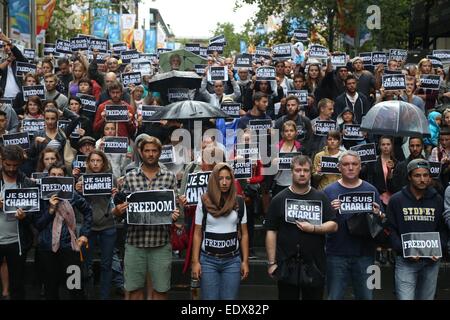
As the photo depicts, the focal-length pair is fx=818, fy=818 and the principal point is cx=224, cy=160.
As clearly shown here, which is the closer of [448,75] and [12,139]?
[12,139]

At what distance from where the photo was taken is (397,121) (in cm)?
1070

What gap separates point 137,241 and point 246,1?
913 inches

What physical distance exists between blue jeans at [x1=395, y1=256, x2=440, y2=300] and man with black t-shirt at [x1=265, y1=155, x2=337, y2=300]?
0.78m

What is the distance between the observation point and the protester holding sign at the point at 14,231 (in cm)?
878

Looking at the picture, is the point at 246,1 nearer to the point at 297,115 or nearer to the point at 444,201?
the point at 297,115

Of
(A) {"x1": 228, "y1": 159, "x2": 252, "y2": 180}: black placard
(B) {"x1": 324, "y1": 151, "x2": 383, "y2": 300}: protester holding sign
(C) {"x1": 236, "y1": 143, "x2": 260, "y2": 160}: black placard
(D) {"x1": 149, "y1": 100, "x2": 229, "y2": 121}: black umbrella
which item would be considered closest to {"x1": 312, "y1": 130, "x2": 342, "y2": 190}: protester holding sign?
(C) {"x1": 236, "y1": 143, "x2": 260, "y2": 160}: black placard

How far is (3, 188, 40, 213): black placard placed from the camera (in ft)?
28.1

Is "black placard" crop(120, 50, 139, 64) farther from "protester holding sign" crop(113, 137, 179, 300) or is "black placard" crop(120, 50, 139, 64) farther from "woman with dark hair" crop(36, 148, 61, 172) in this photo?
"protester holding sign" crop(113, 137, 179, 300)

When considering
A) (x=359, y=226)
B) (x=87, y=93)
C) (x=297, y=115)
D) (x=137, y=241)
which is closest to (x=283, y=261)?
(x=359, y=226)

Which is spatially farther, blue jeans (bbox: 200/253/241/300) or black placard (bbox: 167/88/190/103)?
black placard (bbox: 167/88/190/103)

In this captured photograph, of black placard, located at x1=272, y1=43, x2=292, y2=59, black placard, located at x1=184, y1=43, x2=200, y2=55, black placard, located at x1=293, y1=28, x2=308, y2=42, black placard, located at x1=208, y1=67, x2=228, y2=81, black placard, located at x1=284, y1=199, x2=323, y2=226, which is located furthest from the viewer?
black placard, located at x1=293, y1=28, x2=308, y2=42

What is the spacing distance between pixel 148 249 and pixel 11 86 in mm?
7005

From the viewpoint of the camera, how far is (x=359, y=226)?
321 inches

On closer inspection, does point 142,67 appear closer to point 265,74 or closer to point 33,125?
point 265,74
